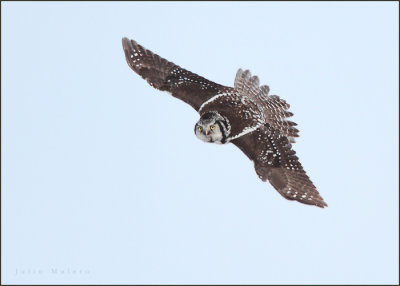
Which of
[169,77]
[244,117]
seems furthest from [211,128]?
[169,77]

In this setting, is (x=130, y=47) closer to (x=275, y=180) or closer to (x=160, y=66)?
(x=160, y=66)

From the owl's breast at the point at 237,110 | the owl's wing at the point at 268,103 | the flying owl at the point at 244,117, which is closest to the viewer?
the flying owl at the point at 244,117

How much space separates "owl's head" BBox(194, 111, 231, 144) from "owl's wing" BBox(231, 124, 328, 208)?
16.8 inches

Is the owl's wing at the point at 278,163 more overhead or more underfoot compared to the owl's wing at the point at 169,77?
more underfoot

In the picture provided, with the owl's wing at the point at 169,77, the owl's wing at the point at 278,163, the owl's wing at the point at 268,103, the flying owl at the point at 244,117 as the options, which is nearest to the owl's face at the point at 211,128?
the flying owl at the point at 244,117

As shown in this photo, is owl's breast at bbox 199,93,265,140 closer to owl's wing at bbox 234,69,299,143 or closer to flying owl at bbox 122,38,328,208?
flying owl at bbox 122,38,328,208

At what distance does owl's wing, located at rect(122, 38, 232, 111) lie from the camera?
36.4 feet

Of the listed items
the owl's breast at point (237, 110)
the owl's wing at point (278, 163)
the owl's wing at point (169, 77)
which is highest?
the owl's wing at point (169, 77)

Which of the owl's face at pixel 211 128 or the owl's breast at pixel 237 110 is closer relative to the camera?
the owl's face at pixel 211 128

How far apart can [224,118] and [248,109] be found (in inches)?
23.3

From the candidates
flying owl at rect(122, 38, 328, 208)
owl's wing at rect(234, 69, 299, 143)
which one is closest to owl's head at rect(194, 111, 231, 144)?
flying owl at rect(122, 38, 328, 208)

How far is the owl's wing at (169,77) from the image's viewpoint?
11086 millimetres

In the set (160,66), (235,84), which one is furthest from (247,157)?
(160,66)

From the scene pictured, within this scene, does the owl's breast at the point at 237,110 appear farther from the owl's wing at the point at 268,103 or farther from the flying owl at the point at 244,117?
the owl's wing at the point at 268,103
